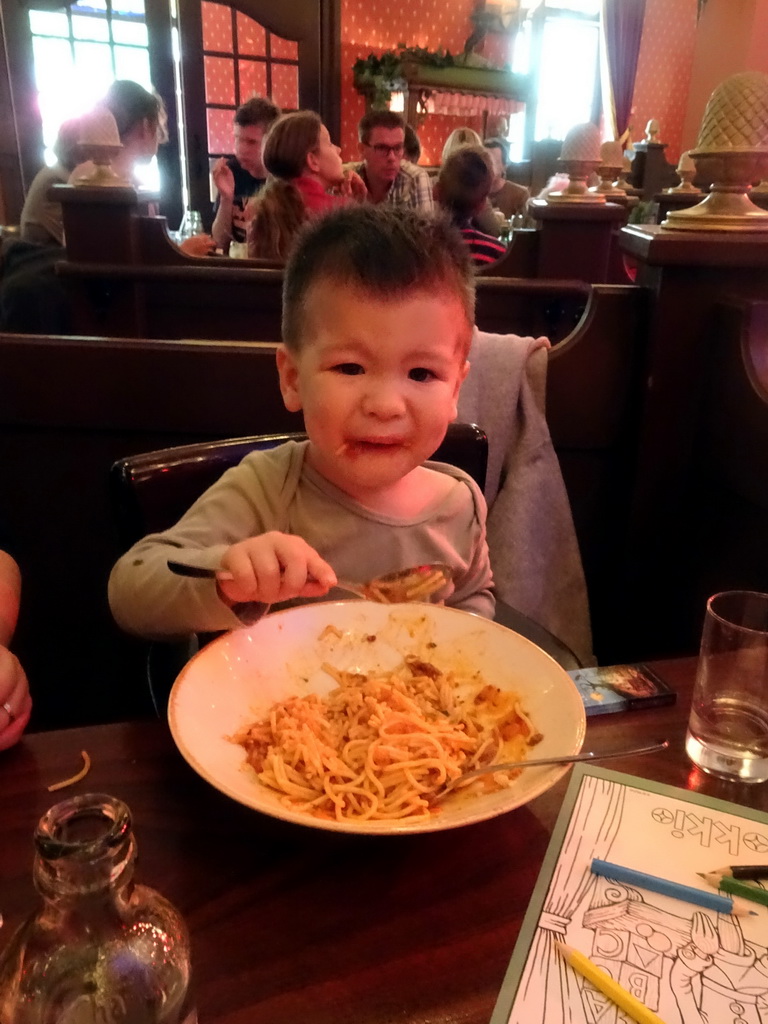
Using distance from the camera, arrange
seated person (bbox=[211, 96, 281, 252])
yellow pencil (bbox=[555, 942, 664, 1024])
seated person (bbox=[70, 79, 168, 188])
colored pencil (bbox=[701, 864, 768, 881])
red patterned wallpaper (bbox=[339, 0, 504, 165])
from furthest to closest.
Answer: red patterned wallpaper (bbox=[339, 0, 504, 165]) → seated person (bbox=[211, 96, 281, 252]) → seated person (bbox=[70, 79, 168, 188]) → colored pencil (bbox=[701, 864, 768, 881]) → yellow pencil (bbox=[555, 942, 664, 1024])

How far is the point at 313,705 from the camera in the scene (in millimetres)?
794

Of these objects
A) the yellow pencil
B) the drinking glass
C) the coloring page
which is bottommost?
the coloring page

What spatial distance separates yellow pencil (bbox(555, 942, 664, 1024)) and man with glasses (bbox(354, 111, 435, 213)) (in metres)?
3.85

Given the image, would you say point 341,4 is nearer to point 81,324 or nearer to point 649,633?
point 81,324

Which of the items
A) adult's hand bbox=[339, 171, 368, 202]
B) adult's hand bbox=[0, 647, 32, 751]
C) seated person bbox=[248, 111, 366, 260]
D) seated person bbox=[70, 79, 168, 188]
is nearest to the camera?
adult's hand bbox=[0, 647, 32, 751]

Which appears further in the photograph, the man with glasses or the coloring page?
the man with glasses

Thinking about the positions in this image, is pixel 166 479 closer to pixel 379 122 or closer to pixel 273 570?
pixel 273 570

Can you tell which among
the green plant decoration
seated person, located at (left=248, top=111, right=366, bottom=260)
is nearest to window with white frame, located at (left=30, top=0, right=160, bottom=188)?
the green plant decoration

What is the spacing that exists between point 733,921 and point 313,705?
41 centimetres

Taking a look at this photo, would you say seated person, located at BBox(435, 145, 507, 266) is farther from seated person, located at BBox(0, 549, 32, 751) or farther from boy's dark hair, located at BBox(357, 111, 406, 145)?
seated person, located at BBox(0, 549, 32, 751)

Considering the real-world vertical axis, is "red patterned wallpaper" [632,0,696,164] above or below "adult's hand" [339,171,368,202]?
above

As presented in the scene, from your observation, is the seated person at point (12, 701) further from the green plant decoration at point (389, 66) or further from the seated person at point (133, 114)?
the green plant decoration at point (389, 66)

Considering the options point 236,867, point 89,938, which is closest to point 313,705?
point 236,867

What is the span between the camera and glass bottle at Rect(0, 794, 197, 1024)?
0.40 m
